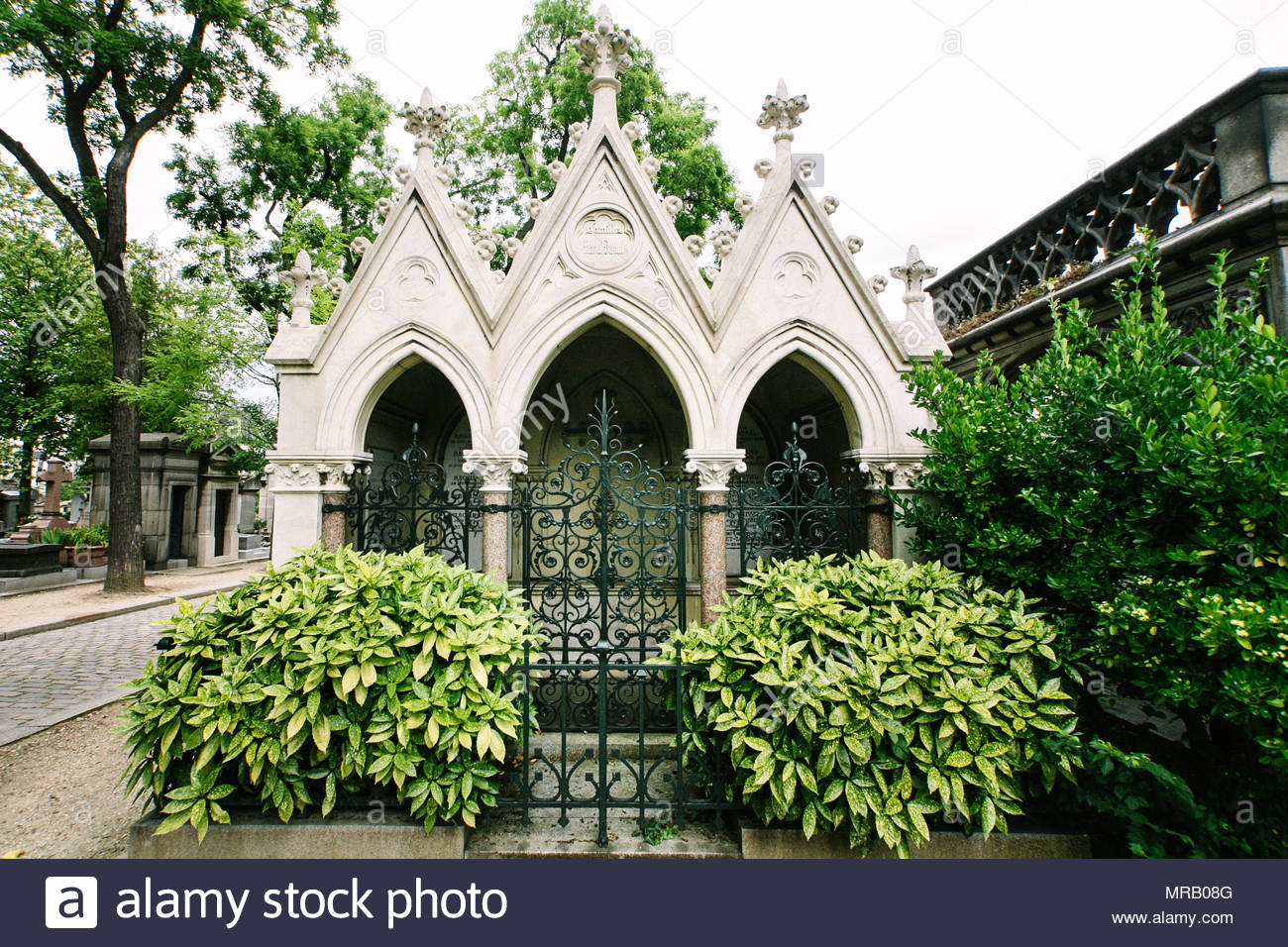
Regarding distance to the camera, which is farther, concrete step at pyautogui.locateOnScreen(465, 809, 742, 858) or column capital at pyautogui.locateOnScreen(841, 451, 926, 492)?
column capital at pyautogui.locateOnScreen(841, 451, 926, 492)

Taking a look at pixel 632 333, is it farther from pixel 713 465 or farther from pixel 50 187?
pixel 50 187

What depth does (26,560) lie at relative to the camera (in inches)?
524

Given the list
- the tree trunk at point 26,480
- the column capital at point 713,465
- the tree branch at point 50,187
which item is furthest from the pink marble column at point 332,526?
the tree trunk at point 26,480

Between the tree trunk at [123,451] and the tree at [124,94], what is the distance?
0.07 feet

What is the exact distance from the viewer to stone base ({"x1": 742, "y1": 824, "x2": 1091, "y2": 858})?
3.40m

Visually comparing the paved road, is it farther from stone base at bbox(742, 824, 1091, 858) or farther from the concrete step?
stone base at bbox(742, 824, 1091, 858)

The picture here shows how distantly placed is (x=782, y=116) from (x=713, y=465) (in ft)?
11.1

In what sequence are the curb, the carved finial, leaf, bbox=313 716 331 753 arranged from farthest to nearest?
the curb → the carved finial → leaf, bbox=313 716 331 753

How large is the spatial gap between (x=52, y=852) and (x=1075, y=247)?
9985 millimetres

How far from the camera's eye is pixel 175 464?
679 inches

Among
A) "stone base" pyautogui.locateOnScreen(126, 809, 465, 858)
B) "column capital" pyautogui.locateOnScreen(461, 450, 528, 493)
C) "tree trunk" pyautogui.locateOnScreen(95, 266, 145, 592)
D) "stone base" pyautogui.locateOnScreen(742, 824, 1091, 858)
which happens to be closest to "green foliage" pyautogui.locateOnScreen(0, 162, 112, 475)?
"tree trunk" pyautogui.locateOnScreen(95, 266, 145, 592)

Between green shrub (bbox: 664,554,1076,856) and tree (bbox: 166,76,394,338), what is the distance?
1591 cm

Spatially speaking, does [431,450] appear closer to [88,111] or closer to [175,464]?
[88,111]

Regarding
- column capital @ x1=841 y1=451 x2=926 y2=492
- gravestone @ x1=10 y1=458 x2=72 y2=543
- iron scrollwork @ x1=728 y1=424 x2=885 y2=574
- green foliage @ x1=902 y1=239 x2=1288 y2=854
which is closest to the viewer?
green foliage @ x1=902 y1=239 x2=1288 y2=854
